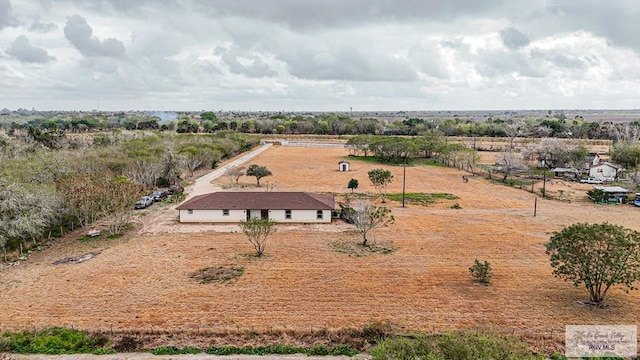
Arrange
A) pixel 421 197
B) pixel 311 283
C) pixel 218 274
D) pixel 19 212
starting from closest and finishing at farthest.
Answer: pixel 311 283 → pixel 218 274 → pixel 19 212 → pixel 421 197

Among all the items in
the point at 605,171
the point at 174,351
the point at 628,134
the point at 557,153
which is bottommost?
the point at 174,351

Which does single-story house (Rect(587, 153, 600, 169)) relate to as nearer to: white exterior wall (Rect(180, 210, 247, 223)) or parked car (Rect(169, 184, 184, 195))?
white exterior wall (Rect(180, 210, 247, 223))

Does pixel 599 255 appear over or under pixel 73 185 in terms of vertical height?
under

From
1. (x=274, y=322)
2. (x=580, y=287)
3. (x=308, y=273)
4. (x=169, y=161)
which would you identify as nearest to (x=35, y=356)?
(x=274, y=322)

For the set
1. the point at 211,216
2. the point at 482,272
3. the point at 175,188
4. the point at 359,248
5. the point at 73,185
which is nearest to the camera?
the point at 482,272

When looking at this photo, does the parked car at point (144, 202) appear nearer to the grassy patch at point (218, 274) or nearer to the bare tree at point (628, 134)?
the grassy patch at point (218, 274)

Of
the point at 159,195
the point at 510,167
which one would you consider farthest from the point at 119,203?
the point at 510,167

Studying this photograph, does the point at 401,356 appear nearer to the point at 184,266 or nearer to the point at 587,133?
the point at 184,266

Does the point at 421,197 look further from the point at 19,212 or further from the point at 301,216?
the point at 19,212
